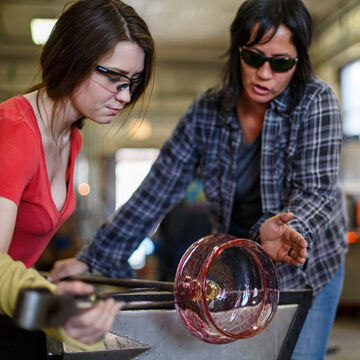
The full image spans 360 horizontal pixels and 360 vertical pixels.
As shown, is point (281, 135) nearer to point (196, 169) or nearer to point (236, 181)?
point (236, 181)

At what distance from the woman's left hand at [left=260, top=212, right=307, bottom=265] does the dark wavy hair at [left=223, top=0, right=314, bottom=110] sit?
0.44 m

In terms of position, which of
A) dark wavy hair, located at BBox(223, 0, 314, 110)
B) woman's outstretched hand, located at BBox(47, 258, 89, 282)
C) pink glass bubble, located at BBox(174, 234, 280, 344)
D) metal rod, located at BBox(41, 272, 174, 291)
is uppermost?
dark wavy hair, located at BBox(223, 0, 314, 110)

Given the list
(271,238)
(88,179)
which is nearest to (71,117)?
(271,238)

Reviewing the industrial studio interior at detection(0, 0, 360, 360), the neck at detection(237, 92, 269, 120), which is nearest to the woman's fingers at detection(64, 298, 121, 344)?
the neck at detection(237, 92, 269, 120)

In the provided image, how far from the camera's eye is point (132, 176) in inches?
555

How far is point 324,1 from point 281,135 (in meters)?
4.54

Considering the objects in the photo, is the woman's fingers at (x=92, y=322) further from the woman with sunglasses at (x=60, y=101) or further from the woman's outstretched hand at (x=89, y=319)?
the woman with sunglasses at (x=60, y=101)

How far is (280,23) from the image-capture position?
4.33ft

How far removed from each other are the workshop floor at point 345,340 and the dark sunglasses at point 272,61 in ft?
9.96

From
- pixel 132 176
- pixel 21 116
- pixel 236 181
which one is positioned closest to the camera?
pixel 21 116

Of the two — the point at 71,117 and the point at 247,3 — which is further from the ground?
the point at 247,3

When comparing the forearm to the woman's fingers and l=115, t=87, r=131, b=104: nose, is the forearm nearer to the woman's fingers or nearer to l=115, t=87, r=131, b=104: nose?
the woman's fingers

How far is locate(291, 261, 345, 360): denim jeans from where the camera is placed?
4.54ft

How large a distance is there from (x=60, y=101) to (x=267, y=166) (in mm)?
613
